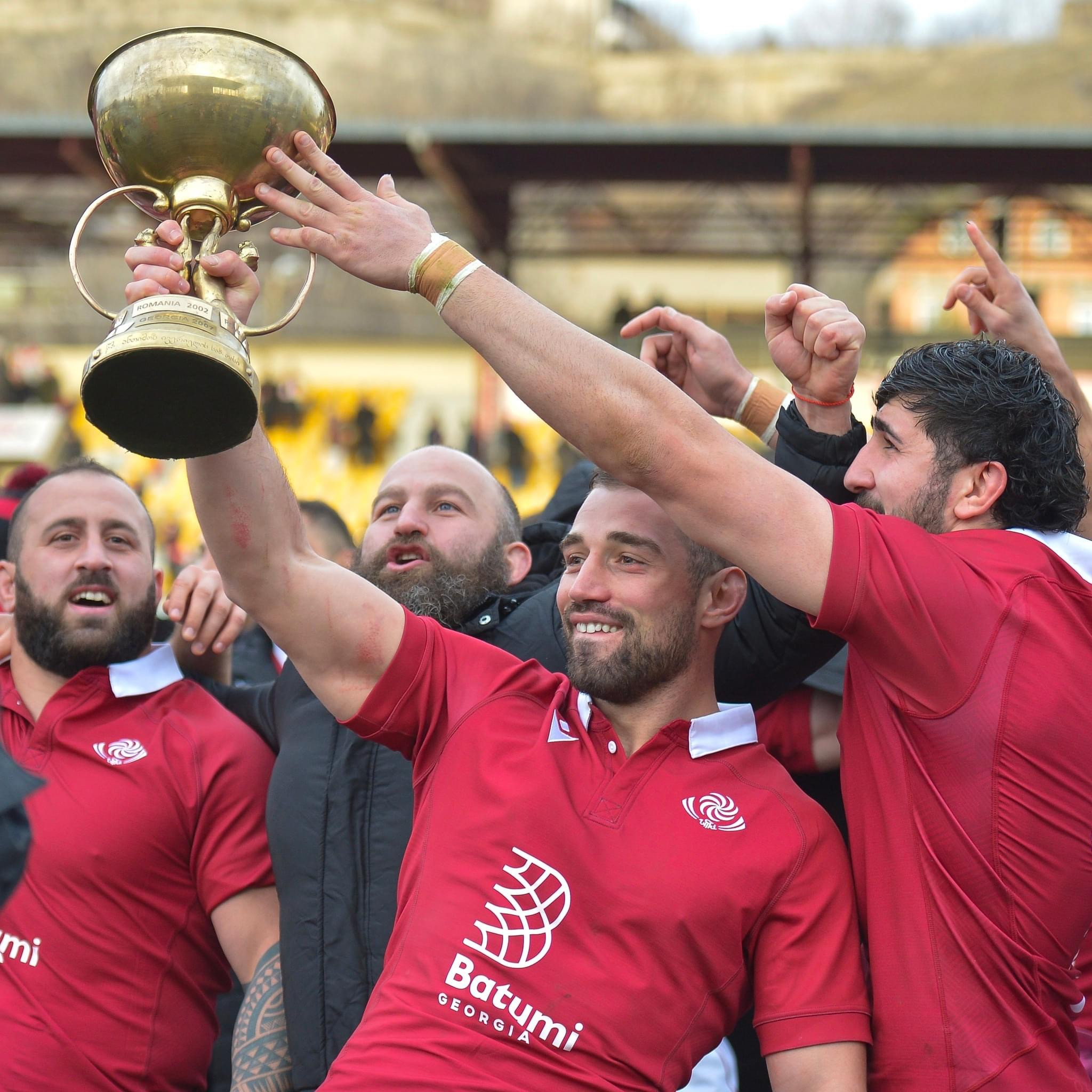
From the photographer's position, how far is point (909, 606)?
2311 mm

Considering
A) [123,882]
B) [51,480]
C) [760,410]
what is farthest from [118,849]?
[760,410]

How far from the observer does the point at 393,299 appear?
4097cm

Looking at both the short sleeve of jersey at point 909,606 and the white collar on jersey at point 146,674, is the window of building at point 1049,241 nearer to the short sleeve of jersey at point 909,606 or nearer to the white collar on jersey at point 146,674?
the white collar on jersey at point 146,674

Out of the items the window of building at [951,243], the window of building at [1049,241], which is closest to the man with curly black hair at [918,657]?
the window of building at [1049,241]

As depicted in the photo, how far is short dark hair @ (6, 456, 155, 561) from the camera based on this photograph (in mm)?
3705

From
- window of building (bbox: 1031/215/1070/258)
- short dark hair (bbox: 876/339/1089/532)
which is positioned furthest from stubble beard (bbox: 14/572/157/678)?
window of building (bbox: 1031/215/1070/258)

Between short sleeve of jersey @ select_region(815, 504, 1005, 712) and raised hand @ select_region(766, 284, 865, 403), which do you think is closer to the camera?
short sleeve of jersey @ select_region(815, 504, 1005, 712)

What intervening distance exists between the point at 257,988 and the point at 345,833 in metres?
0.43

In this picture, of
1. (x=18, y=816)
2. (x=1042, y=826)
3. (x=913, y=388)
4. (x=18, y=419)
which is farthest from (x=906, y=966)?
(x=18, y=419)

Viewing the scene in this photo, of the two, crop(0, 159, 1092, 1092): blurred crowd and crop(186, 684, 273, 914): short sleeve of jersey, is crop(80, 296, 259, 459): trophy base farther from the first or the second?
crop(186, 684, 273, 914): short sleeve of jersey

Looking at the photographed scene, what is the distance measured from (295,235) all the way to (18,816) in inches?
40.8

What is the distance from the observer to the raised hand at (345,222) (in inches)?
94.0

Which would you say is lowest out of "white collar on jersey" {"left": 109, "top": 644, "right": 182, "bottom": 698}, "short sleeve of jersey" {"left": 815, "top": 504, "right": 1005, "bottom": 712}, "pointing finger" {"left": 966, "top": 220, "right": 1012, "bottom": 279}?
"white collar on jersey" {"left": 109, "top": 644, "right": 182, "bottom": 698}

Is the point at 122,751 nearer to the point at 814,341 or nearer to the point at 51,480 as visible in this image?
the point at 51,480
